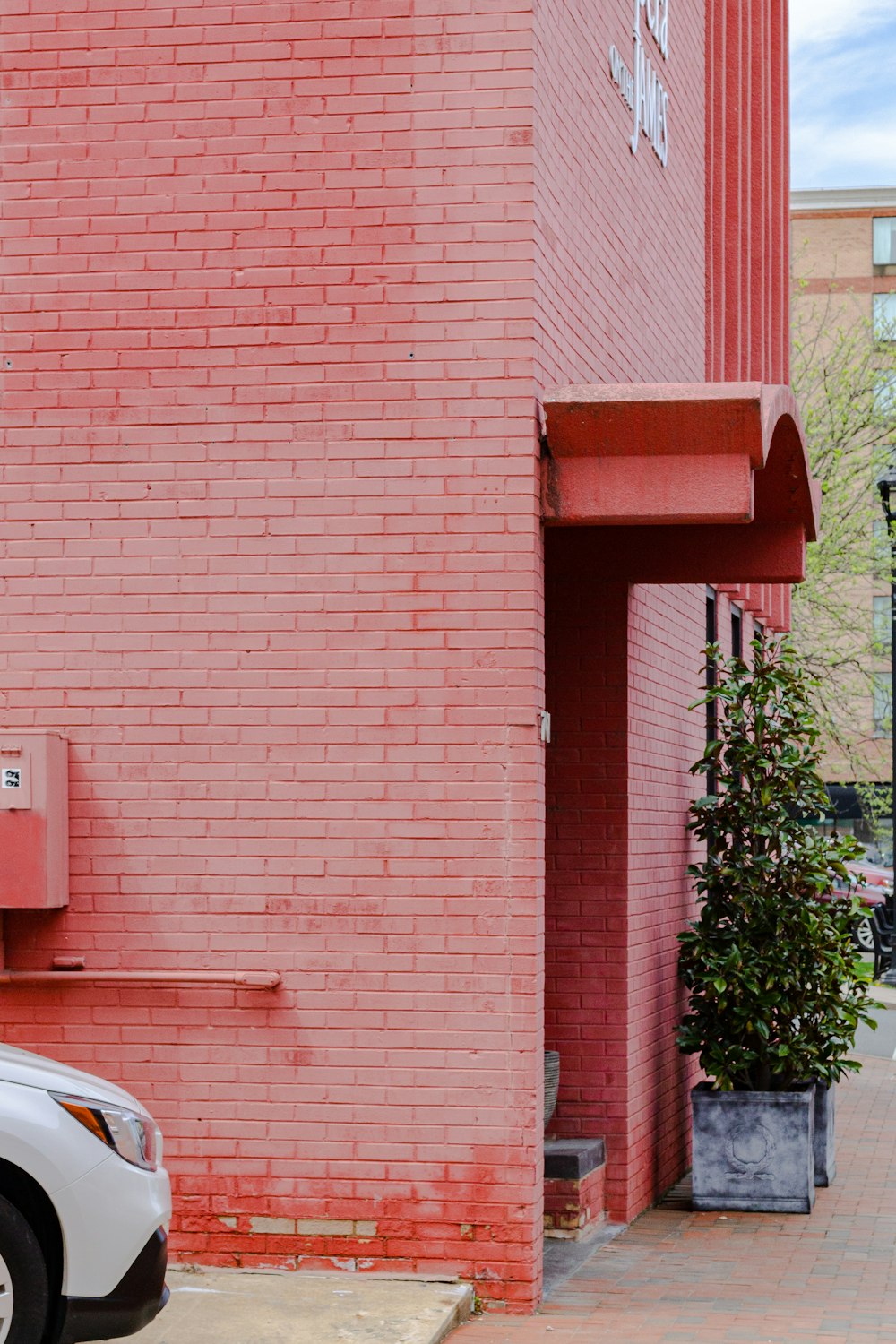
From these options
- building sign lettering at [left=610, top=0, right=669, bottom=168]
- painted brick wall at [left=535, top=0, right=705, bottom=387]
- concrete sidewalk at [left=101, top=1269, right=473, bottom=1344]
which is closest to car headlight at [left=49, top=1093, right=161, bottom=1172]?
concrete sidewalk at [left=101, top=1269, right=473, bottom=1344]

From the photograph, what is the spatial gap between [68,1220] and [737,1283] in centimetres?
346

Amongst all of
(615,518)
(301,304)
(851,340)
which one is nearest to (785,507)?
(615,518)

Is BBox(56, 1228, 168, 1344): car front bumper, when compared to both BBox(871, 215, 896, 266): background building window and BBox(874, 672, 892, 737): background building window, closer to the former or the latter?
BBox(874, 672, 892, 737): background building window

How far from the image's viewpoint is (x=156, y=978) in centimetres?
745

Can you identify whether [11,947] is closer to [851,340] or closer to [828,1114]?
[828,1114]

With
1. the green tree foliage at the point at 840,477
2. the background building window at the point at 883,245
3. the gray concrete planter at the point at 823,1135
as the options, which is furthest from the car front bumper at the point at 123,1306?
the background building window at the point at 883,245

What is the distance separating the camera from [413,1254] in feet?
23.9

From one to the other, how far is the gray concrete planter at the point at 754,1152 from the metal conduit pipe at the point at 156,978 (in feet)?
10.4

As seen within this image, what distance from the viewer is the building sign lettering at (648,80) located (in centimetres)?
966

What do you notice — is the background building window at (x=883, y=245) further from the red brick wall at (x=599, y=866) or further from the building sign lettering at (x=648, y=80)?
the red brick wall at (x=599, y=866)

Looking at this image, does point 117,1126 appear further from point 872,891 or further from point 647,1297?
point 872,891

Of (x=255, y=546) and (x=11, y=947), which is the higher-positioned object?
(x=255, y=546)

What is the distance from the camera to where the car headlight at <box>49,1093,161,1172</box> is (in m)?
5.62

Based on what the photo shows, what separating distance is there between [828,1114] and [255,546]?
508 centimetres
